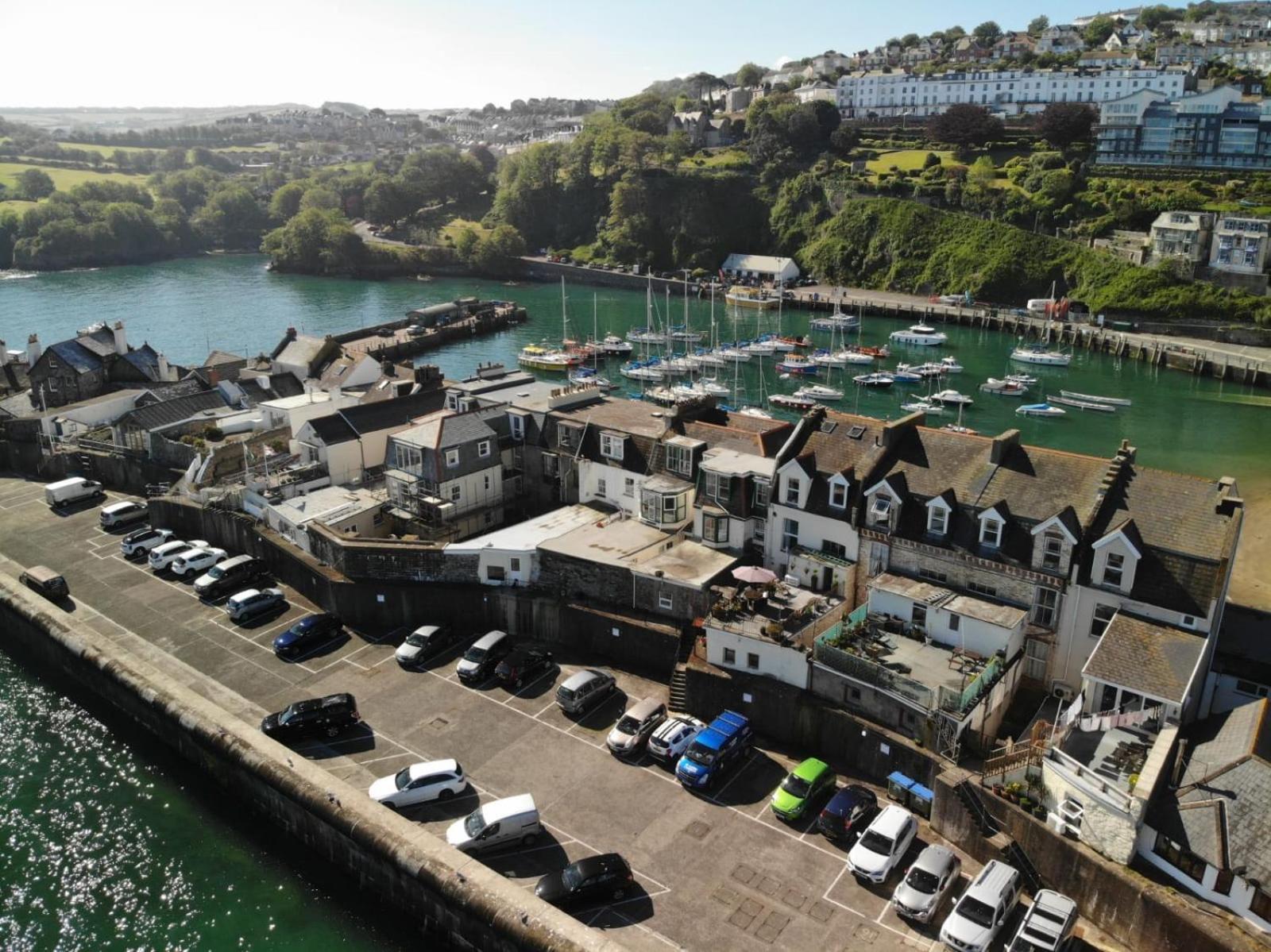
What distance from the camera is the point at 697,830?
26.4 meters

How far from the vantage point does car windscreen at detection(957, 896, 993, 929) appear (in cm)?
2206

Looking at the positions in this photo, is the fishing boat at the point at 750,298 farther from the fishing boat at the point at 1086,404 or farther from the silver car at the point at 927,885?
the silver car at the point at 927,885

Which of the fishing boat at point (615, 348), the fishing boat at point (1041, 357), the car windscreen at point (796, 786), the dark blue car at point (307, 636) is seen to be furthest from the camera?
the fishing boat at point (615, 348)

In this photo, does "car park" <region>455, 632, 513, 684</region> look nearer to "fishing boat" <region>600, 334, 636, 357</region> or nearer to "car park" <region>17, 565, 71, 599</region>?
"car park" <region>17, 565, 71, 599</region>

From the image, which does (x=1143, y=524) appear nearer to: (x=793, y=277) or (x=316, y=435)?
(x=316, y=435)

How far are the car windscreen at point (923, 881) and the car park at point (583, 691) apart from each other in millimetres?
12379

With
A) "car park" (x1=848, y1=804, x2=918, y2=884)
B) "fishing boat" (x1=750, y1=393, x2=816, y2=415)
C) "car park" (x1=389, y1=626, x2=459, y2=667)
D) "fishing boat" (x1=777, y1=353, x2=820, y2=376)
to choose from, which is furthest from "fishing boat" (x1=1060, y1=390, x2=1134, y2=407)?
"car park" (x1=848, y1=804, x2=918, y2=884)

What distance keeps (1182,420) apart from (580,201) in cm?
12595

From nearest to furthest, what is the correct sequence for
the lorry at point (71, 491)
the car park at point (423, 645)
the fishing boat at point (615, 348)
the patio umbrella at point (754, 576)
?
the patio umbrella at point (754, 576) < the car park at point (423, 645) < the lorry at point (71, 491) < the fishing boat at point (615, 348)

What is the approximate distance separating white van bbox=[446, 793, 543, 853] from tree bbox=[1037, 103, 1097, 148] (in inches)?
6079

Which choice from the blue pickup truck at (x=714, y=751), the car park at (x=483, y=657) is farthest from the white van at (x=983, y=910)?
the car park at (x=483, y=657)

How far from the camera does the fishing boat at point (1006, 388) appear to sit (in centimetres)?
8500

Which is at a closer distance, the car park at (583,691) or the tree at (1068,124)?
the car park at (583,691)

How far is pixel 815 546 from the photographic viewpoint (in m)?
35.4
